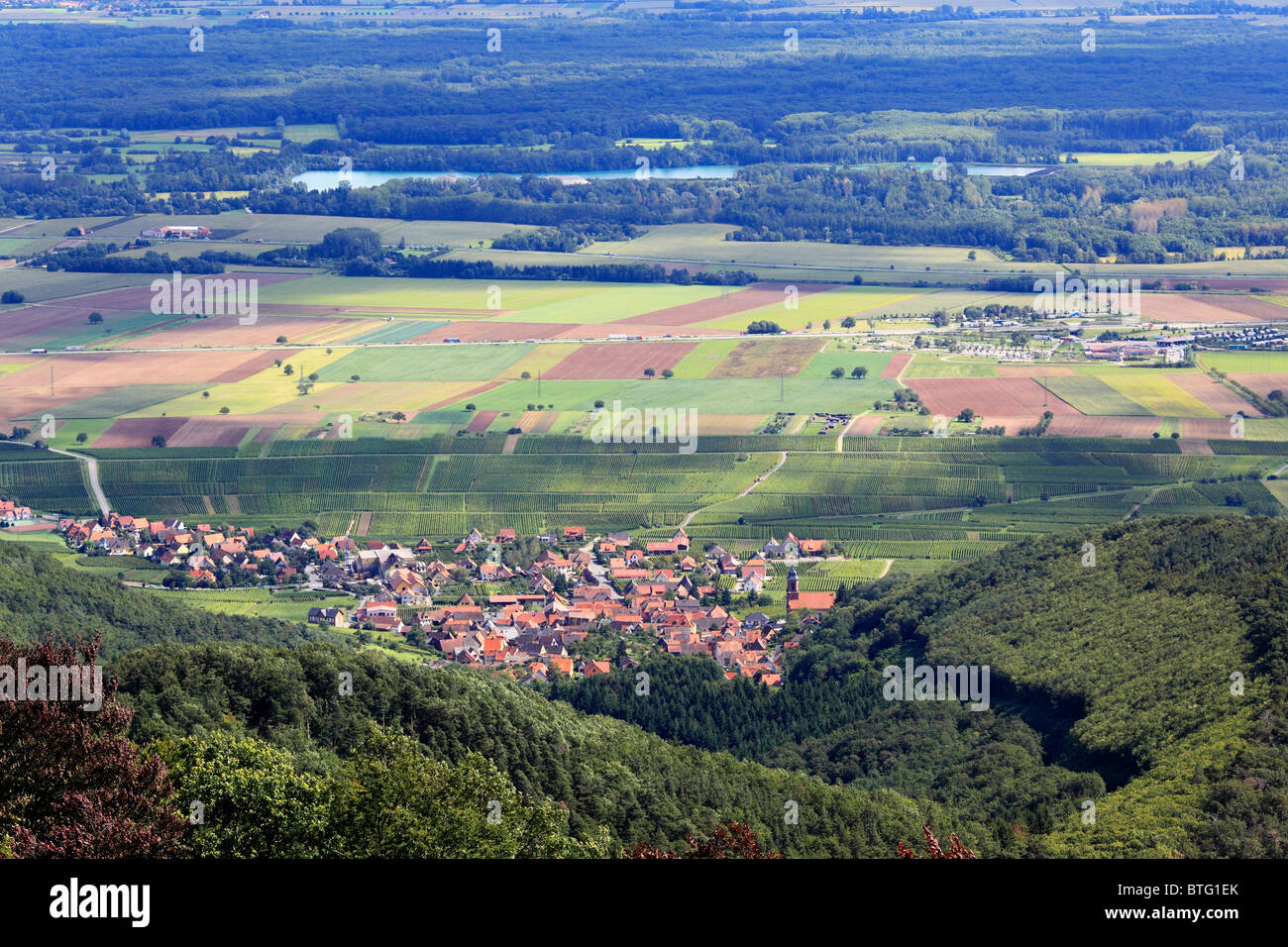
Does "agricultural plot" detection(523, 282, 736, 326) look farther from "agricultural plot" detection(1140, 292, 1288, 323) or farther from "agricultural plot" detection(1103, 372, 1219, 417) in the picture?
"agricultural plot" detection(1103, 372, 1219, 417)

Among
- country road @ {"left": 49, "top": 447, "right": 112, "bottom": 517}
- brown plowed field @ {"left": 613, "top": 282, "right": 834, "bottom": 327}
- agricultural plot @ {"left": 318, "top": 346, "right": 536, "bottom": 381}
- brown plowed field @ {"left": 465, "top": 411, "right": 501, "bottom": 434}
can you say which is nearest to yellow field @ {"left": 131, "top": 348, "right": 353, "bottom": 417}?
agricultural plot @ {"left": 318, "top": 346, "right": 536, "bottom": 381}

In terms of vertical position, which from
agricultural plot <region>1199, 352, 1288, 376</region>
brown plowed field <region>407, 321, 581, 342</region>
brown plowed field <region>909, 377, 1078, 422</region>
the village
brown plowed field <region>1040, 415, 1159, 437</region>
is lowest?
the village

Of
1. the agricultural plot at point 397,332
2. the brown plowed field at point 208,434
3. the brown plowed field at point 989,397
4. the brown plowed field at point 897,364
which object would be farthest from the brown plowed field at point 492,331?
the brown plowed field at point 989,397

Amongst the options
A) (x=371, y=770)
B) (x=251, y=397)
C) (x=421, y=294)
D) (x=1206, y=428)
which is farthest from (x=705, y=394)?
(x=371, y=770)

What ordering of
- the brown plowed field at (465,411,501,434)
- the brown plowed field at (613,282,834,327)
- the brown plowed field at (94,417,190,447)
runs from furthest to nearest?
the brown plowed field at (613,282,834,327) → the brown plowed field at (465,411,501,434) → the brown plowed field at (94,417,190,447)

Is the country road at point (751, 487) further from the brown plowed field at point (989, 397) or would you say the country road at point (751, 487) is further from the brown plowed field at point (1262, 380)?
the brown plowed field at point (1262, 380)

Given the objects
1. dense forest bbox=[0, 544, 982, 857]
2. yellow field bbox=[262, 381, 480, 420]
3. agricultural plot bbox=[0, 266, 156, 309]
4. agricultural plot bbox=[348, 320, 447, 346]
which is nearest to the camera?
dense forest bbox=[0, 544, 982, 857]
